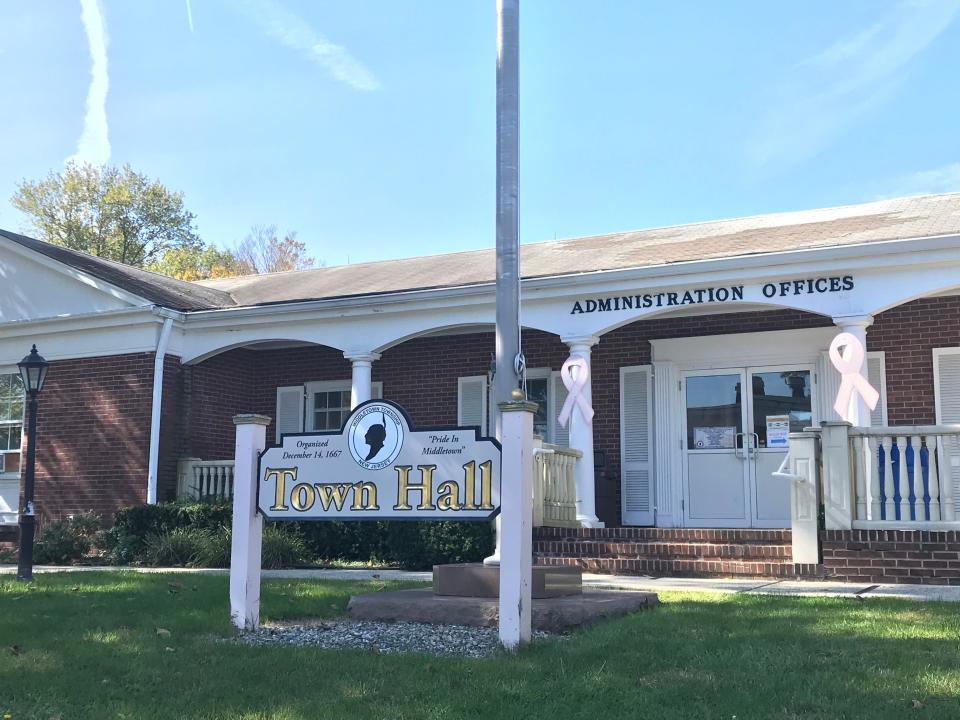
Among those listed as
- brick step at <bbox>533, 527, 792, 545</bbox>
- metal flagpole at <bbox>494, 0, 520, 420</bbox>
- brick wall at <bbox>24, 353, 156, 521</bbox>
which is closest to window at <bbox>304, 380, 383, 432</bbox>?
brick wall at <bbox>24, 353, 156, 521</bbox>

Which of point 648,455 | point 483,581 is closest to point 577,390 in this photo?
point 648,455

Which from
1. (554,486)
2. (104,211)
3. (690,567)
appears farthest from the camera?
(104,211)

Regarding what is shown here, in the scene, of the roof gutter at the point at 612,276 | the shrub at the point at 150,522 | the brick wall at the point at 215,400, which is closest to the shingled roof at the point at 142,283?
the roof gutter at the point at 612,276

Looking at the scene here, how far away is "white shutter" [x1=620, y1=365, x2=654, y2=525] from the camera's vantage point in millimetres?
14375

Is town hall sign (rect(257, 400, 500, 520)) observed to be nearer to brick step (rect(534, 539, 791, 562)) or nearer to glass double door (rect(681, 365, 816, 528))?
brick step (rect(534, 539, 791, 562))

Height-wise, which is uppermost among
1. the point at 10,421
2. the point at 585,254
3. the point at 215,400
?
the point at 585,254

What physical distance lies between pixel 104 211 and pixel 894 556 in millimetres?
40239

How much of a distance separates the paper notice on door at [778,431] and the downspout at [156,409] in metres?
8.52

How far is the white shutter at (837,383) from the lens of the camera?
1303 cm

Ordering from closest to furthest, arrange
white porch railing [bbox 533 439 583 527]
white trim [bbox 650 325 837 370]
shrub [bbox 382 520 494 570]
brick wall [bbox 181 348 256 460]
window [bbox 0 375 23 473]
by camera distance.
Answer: white porch railing [bbox 533 439 583 527] → shrub [bbox 382 520 494 570] → white trim [bbox 650 325 837 370] → brick wall [bbox 181 348 256 460] → window [bbox 0 375 23 473]

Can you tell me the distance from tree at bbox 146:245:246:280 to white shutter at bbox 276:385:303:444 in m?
27.8

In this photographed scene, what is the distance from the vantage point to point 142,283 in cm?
1686

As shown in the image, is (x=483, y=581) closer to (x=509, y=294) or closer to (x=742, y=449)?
(x=509, y=294)

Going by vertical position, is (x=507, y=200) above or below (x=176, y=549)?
above
